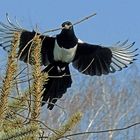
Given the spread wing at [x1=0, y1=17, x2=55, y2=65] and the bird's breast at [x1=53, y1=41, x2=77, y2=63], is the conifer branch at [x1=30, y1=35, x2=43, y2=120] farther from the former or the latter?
the bird's breast at [x1=53, y1=41, x2=77, y2=63]

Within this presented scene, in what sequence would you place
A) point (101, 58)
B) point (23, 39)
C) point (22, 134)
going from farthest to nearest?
point (101, 58), point (23, 39), point (22, 134)

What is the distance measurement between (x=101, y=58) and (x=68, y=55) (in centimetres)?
56

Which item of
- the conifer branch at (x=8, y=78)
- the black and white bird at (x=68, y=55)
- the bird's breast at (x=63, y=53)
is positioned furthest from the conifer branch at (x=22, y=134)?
the bird's breast at (x=63, y=53)

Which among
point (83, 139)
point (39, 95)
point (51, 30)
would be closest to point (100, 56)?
point (51, 30)

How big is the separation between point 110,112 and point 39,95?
14404 mm

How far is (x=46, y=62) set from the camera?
3191 millimetres

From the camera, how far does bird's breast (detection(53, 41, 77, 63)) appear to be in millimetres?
3156

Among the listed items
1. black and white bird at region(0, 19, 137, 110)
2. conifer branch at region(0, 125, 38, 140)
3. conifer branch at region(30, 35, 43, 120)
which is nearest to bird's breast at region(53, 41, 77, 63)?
black and white bird at region(0, 19, 137, 110)

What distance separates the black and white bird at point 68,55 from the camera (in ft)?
9.66

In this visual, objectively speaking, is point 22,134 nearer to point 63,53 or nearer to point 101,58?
point 63,53

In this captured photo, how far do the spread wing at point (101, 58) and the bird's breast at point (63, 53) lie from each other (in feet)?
0.55

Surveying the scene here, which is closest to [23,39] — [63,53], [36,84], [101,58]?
[63,53]

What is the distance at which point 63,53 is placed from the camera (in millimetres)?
3182

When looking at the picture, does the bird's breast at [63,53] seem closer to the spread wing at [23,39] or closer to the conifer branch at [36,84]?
the spread wing at [23,39]
